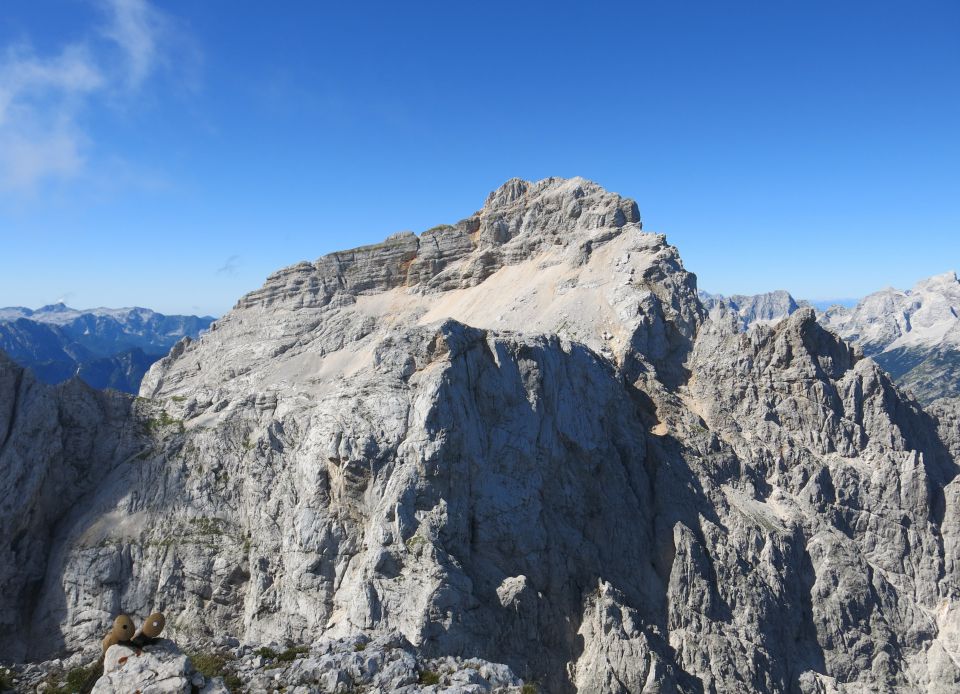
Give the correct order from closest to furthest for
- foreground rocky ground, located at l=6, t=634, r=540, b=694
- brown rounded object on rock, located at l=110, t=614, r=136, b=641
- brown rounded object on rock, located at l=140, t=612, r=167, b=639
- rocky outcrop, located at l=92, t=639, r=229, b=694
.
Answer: rocky outcrop, located at l=92, t=639, r=229, b=694
foreground rocky ground, located at l=6, t=634, r=540, b=694
brown rounded object on rock, located at l=140, t=612, r=167, b=639
brown rounded object on rock, located at l=110, t=614, r=136, b=641

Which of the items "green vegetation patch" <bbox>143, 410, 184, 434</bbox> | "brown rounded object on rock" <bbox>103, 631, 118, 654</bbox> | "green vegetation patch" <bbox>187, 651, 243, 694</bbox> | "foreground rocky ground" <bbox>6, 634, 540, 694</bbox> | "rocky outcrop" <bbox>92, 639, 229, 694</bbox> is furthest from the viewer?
"green vegetation patch" <bbox>143, 410, 184, 434</bbox>

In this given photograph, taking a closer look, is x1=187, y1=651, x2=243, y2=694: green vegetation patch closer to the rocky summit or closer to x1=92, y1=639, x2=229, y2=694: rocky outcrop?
the rocky summit

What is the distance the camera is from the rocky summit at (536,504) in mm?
47875

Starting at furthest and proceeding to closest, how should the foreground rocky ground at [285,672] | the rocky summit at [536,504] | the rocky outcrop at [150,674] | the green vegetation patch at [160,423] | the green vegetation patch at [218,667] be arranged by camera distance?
1. the green vegetation patch at [160,423]
2. the rocky summit at [536,504]
3. the green vegetation patch at [218,667]
4. the foreground rocky ground at [285,672]
5. the rocky outcrop at [150,674]

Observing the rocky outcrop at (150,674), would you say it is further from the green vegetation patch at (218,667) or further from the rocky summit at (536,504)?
the rocky summit at (536,504)

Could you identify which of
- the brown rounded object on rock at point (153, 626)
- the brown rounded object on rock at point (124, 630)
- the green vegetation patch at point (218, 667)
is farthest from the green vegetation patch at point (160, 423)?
the brown rounded object on rock at point (153, 626)

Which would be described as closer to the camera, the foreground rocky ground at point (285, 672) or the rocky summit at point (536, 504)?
the foreground rocky ground at point (285, 672)

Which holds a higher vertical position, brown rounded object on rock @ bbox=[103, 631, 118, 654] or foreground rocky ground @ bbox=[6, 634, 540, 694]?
brown rounded object on rock @ bbox=[103, 631, 118, 654]

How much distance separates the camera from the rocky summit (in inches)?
1885

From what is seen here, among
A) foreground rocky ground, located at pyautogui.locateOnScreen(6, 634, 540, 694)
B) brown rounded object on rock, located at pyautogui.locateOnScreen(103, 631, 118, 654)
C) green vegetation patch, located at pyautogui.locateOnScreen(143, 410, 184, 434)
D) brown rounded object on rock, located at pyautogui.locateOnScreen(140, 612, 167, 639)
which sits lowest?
A: foreground rocky ground, located at pyautogui.locateOnScreen(6, 634, 540, 694)

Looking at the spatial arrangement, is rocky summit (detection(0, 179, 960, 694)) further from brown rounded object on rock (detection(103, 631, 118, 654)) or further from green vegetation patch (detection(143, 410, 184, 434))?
brown rounded object on rock (detection(103, 631, 118, 654))

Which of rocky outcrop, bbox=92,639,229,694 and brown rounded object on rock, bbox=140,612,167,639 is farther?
brown rounded object on rock, bbox=140,612,167,639

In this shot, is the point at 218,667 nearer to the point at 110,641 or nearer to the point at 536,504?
the point at 110,641

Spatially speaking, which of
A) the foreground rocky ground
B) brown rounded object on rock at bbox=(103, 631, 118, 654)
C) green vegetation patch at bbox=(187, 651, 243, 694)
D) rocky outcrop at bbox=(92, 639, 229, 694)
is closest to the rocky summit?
green vegetation patch at bbox=(187, 651, 243, 694)
